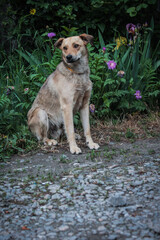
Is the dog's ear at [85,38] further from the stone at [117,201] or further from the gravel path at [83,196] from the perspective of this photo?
the stone at [117,201]

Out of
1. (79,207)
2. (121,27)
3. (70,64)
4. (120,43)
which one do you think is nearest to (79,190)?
(79,207)

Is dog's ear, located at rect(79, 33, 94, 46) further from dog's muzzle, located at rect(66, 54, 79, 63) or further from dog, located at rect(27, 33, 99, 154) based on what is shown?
dog's muzzle, located at rect(66, 54, 79, 63)

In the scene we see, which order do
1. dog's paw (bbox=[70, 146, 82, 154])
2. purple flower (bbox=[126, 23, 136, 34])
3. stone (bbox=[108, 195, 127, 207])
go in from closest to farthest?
stone (bbox=[108, 195, 127, 207]) → dog's paw (bbox=[70, 146, 82, 154]) → purple flower (bbox=[126, 23, 136, 34])

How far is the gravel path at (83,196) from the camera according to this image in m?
2.24

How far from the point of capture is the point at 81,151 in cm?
416

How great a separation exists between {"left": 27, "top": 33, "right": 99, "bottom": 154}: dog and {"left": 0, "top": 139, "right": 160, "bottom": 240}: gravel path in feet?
1.71

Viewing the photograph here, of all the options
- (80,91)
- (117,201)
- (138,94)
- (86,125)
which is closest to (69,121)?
(86,125)

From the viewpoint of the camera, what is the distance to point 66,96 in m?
4.22

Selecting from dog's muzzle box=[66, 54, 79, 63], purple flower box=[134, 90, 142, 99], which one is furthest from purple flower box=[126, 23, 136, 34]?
dog's muzzle box=[66, 54, 79, 63]

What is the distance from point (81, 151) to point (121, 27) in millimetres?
3329

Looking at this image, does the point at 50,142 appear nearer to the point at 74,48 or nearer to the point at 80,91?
the point at 80,91

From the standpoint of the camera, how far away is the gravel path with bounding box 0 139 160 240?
2.24m

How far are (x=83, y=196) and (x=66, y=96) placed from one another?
5.83 feet

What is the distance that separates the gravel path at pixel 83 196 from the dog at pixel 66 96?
1.71 ft
